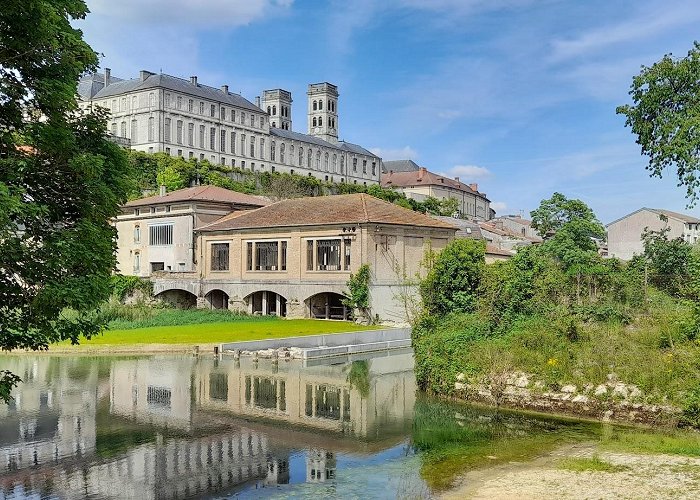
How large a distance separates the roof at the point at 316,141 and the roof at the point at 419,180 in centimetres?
637

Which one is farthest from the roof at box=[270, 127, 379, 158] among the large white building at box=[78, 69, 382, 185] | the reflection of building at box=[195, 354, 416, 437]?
the reflection of building at box=[195, 354, 416, 437]

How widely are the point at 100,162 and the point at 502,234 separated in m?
77.1

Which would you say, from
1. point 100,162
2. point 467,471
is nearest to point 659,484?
point 467,471

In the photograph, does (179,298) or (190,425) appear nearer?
(190,425)

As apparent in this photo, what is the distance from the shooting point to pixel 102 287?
10320mm

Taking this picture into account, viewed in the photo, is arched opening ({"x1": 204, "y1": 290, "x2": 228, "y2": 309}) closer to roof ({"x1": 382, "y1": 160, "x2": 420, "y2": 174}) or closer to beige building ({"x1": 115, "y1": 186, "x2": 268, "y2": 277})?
beige building ({"x1": 115, "y1": 186, "x2": 268, "y2": 277})

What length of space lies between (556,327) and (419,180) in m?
102

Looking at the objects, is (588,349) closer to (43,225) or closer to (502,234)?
(43,225)

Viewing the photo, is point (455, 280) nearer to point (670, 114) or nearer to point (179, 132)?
point (670, 114)

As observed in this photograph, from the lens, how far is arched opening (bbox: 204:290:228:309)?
49.8 metres

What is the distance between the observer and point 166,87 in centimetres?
9556

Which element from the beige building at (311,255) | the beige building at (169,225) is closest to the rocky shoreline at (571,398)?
the beige building at (311,255)

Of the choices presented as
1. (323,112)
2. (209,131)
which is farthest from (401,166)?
(209,131)

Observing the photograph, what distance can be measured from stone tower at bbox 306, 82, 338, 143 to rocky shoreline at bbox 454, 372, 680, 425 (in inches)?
5103
